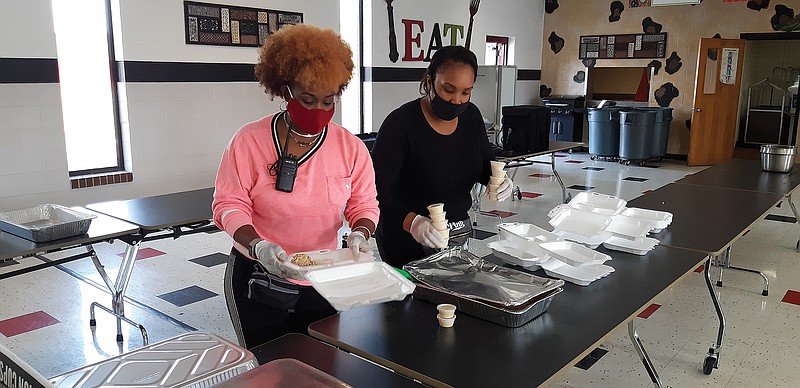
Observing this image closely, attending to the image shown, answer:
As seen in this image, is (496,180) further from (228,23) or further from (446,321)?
(228,23)

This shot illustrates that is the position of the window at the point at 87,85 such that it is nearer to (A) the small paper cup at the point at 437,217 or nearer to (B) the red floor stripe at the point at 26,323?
(B) the red floor stripe at the point at 26,323

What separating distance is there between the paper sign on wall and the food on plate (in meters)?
Result: 8.60

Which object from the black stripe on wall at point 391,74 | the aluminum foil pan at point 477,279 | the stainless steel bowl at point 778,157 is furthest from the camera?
the black stripe on wall at point 391,74

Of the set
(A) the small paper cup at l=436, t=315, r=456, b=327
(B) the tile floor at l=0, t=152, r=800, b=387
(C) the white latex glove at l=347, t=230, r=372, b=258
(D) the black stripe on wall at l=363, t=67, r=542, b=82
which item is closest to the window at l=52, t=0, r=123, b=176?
(B) the tile floor at l=0, t=152, r=800, b=387

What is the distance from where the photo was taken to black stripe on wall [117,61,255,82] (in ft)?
17.5

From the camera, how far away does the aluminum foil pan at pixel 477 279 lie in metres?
1.70

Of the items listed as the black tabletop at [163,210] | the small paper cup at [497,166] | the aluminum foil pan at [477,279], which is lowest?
the black tabletop at [163,210]

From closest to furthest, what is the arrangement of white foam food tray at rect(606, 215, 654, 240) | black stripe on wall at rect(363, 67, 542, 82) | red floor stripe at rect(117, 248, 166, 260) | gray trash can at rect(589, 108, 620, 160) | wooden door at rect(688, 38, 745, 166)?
A: white foam food tray at rect(606, 215, 654, 240), red floor stripe at rect(117, 248, 166, 260), black stripe on wall at rect(363, 67, 542, 82), wooden door at rect(688, 38, 745, 166), gray trash can at rect(589, 108, 620, 160)

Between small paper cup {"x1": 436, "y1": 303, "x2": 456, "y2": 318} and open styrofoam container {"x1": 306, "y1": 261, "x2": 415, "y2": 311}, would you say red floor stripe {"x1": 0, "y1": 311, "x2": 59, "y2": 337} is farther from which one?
small paper cup {"x1": 436, "y1": 303, "x2": 456, "y2": 318}

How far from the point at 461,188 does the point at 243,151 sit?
0.98m

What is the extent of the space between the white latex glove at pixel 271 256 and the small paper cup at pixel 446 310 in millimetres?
422

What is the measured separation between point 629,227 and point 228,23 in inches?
182

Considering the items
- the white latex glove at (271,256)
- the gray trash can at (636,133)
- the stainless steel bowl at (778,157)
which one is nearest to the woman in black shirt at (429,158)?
the white latex glove at (271,256)

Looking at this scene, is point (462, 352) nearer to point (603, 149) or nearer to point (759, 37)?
point (603, 149)
